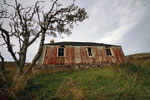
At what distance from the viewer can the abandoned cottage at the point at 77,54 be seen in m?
11.8

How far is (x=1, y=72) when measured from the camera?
4797 millimetres

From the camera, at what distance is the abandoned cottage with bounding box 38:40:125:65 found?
38.8 feet

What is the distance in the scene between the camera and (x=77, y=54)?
12953 mm

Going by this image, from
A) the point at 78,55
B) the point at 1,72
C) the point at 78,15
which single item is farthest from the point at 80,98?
the point at 78,55

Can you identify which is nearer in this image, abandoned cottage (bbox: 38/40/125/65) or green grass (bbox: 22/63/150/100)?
green grass (bbox: 22/63/150/100)

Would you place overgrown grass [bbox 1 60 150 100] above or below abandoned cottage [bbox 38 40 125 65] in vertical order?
below

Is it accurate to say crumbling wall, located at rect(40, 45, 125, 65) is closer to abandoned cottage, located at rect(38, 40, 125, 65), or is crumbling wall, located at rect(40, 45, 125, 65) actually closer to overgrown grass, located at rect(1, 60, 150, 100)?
abandoned cottage, located at rect(38, 40, 125, 65)

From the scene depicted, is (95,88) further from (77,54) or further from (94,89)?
(77,54)

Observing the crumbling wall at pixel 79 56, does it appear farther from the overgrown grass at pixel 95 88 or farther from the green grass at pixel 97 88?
the green grass at pixel 97 88

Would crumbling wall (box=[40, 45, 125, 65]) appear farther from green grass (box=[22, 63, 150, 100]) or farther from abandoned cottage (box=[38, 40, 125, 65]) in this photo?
green grass (box=[22, 63, 150, 100])

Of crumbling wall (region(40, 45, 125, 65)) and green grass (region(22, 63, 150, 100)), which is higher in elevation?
crumbling wall (region(40, 45, 125, 65))

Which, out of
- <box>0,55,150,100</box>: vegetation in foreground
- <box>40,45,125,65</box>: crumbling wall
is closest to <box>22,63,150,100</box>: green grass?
<box>0,55,150,100</box>: vegetation in foreground

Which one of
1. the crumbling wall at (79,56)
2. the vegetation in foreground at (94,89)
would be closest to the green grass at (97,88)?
the vegetation in foreground at (94,89)

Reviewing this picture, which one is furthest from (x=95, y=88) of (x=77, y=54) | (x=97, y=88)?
(x=77, y=54)
